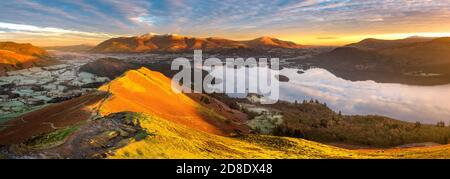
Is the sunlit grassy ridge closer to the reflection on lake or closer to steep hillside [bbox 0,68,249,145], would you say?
steep hillside [bbox 0,68,249,145]

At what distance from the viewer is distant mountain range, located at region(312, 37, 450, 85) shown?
102000 mm

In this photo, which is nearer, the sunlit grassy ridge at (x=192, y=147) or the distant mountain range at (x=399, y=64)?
the sunlit grassy ridge at (x=192, y=147)

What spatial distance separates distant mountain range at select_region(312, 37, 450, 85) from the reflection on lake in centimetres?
1048

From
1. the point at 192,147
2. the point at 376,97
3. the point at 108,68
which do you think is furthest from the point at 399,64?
the point at 192,147

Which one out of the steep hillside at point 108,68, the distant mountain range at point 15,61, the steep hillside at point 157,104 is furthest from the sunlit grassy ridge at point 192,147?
the distant mountain range at point 15,61

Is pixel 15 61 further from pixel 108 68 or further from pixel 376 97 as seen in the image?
pixel 376 97

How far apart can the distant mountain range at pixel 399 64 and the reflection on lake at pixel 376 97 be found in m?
10.5

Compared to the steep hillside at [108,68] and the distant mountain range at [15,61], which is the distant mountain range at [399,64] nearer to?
the steep hillside at [108,68]

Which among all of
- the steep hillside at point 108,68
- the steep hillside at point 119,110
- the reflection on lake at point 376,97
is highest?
the steep hillside at point 108,68

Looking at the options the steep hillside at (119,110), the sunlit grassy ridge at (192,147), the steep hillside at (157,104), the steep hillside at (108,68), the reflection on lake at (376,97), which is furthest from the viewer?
the steep hillside at (108,68)

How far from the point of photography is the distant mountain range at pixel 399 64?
335 ft

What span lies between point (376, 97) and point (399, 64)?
48.5 m
